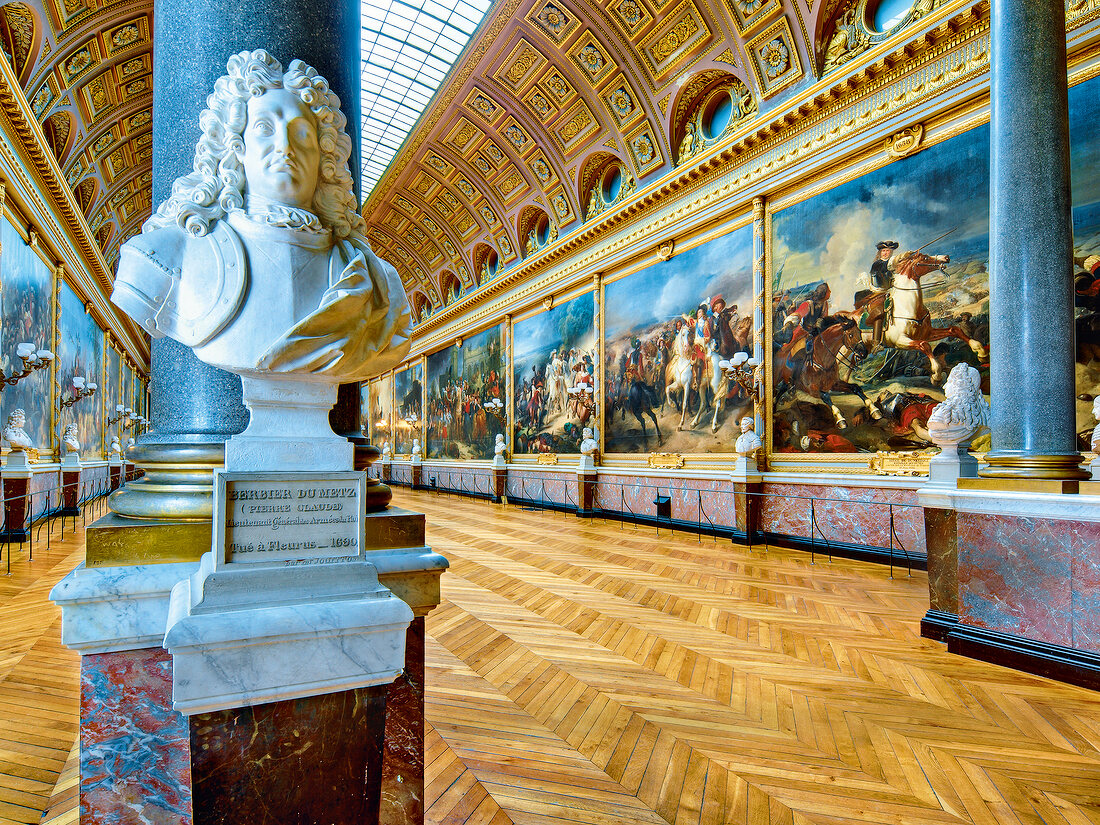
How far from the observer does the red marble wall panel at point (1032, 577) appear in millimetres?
3768

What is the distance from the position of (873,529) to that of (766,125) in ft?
22.3

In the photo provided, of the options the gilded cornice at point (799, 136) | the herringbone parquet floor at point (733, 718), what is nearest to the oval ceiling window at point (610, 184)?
the gilded cornice at point (799, 136)

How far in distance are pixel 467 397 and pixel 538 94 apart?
1030cm

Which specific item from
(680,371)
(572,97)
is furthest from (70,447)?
(572,97)

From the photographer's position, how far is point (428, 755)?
9.07ft

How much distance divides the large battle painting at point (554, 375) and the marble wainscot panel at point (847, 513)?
563 centimetres

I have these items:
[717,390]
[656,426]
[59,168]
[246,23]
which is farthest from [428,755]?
[59,168]

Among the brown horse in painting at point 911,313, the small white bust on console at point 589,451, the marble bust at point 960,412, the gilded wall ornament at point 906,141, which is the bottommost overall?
the small white bust on console at point 589,451

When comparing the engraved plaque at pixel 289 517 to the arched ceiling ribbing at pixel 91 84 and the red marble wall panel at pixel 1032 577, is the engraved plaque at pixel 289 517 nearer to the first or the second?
the red marble wall panel at pixel 1032 577

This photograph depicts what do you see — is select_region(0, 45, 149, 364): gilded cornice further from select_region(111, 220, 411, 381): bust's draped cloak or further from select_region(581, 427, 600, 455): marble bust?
select_region(581, 427, 600, 455): marble bust

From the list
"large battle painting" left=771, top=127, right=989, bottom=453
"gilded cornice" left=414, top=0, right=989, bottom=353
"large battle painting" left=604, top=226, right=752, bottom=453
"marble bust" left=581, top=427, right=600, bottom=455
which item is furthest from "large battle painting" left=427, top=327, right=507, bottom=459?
"large battle painting" left=771, top=127, right=989, bottom=453

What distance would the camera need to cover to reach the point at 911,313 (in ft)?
25.9

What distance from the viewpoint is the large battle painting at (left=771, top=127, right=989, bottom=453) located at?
294 inches

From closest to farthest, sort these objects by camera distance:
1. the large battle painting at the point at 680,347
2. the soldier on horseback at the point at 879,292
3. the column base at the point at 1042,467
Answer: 1. the column base at the point at 1042,467
2. the soldier on horseback at the point at 879,292
3. the large battle painting at the point at 680,347
